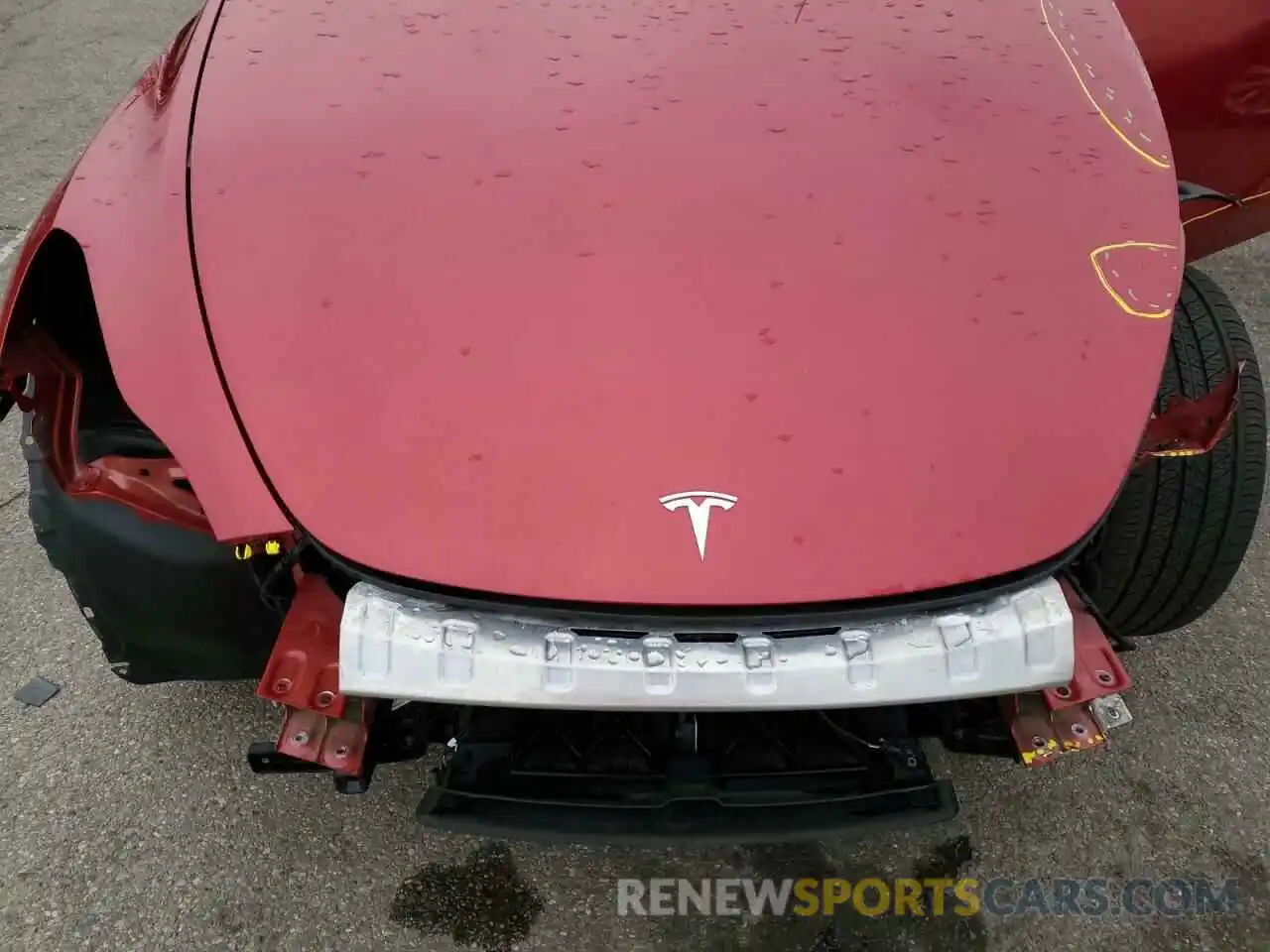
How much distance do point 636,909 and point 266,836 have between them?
0.73 m

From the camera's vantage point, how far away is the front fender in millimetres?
1322

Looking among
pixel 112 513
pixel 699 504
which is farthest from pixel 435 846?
pixel 699 504

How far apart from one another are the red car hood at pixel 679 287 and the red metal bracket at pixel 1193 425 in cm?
7

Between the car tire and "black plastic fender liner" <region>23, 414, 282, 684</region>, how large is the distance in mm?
1441

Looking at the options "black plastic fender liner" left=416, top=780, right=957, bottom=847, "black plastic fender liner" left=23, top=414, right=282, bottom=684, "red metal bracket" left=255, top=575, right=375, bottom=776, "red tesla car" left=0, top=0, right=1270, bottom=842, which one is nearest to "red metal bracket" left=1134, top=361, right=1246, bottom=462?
"red tesla car" left=0, top=0, right=1270, bottom=842

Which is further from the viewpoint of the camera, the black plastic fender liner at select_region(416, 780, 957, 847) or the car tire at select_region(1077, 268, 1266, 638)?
the car tire at select_region(1077, 268, 1266, 638)

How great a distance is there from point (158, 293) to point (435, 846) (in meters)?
1.13

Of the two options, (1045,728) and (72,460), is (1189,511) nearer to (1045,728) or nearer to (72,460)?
(1045,728)

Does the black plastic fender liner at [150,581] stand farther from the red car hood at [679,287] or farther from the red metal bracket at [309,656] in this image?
the red car hood at [679,287]

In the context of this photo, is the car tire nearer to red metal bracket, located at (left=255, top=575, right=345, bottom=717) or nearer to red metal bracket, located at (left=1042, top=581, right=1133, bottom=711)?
red metal bracket, located at (left=1042, top=581, right=1133, bottom=711)

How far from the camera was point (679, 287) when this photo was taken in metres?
1.42

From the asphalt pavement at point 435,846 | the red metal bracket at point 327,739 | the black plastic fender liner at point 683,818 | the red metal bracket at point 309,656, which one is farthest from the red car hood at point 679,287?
the asphalt pavement at point 435,846

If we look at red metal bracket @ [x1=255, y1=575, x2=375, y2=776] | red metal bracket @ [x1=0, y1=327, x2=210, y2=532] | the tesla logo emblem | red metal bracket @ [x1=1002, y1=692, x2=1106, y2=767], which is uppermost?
the tesla logo emblem

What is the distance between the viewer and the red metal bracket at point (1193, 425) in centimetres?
140
